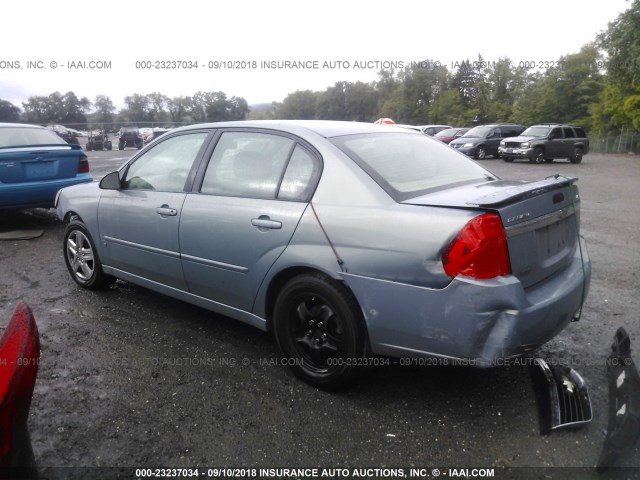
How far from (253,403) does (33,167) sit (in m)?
6.08

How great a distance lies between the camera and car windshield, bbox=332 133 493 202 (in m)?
2.98

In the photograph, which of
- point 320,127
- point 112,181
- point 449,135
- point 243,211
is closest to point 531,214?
point 320,127

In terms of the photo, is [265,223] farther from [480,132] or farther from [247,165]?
[480,132]

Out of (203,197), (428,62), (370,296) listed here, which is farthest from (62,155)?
(428,62)

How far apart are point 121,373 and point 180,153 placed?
1.72 metres

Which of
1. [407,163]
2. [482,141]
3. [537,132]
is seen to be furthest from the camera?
[482,141]

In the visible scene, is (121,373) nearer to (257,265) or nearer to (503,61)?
(257,265)

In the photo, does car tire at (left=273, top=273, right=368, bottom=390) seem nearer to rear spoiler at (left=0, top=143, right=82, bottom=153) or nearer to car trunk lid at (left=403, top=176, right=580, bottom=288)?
car trunk lid at (left=403, top=176, right=580, bottom=288)

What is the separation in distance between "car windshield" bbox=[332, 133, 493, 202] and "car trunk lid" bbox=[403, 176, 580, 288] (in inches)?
6.0

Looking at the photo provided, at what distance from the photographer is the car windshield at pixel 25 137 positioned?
775cm

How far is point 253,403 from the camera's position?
300 cm

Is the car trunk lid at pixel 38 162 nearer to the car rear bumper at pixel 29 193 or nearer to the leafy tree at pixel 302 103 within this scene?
the car rear bumper at pixel 29 193

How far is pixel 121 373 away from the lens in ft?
11.1

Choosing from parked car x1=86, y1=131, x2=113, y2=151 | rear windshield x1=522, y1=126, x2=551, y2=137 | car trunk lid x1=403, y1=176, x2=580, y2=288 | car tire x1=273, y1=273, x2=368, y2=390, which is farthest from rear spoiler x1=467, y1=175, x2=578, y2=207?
parked car x1=86, y1=131, x2=113, y2=151
